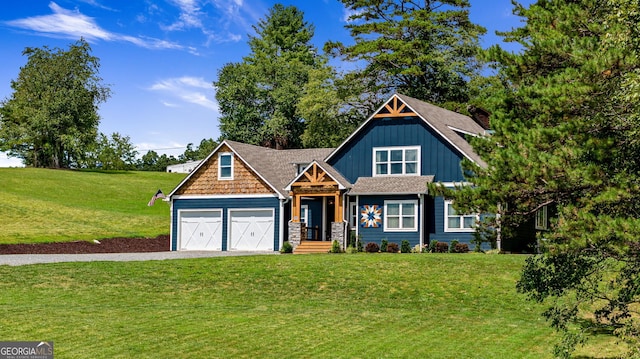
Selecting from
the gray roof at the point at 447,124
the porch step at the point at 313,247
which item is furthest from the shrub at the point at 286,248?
the gray roof at the point at 447,124

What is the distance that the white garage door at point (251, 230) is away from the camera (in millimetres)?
37219

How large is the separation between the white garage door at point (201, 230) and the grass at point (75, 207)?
20.9 feet

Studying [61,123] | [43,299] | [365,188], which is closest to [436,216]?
[365,188]

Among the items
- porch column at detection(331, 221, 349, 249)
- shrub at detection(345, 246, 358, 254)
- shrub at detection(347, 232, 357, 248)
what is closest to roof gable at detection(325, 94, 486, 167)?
porch column at detection(331, 221, 349, 249)

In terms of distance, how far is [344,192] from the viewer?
35.3 m

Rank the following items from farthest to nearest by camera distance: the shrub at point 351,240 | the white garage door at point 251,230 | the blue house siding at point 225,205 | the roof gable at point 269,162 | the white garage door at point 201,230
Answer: the white garage door at point 201,230 → the roof gable at point 269,162 → the white garage door at point 251,230 → the blue house siding at point 225,205 → the shrub at point 351,240

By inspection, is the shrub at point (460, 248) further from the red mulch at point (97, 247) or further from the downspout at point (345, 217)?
the red mulch at point (97, 247)

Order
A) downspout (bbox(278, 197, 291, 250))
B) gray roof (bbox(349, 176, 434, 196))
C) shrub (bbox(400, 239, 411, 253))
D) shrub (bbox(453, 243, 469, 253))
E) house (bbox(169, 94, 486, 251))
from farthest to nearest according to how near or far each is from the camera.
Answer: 1. downspout (bbox(278, 197, 291, 250))
2. house (bbox(169, 94, 486, 251))
3. gray roof (bbox(349, 176, 434, 196))
4. shrub (bbox(400, 239, 411, 253))
5. shrub (bbox(453, 243, 469, 253))

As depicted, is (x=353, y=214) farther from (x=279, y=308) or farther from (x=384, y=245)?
(x=279, y=308)

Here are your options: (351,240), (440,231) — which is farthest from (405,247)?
(351,240)

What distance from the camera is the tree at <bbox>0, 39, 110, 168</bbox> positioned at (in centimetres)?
7612

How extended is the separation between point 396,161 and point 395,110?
7.85ft

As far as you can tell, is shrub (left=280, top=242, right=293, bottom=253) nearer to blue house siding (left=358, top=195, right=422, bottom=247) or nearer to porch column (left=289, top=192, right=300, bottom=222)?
porch column (left=289, top=192, right=300, bottom=222)

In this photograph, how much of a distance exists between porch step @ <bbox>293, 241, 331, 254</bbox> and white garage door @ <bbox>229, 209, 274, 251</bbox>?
227 centimetres
